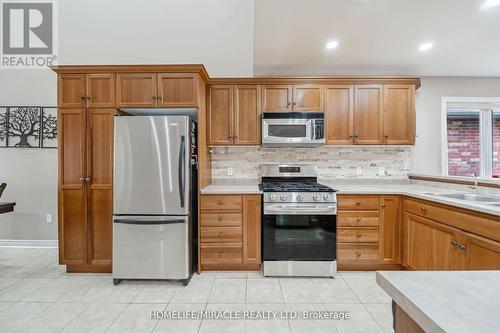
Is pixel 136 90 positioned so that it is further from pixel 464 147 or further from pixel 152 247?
pixel 464 147

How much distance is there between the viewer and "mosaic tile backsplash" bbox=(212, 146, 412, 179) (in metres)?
3.41

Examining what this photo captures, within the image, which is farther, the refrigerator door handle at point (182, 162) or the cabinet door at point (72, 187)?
the cabinet door at point (72, 187)

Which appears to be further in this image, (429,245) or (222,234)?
(222,234)

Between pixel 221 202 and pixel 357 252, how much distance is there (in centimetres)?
165

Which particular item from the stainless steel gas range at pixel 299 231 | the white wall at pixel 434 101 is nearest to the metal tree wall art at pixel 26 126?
the stainless steel gas range at pixel 299 231

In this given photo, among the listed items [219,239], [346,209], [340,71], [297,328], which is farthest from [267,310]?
[340,71]

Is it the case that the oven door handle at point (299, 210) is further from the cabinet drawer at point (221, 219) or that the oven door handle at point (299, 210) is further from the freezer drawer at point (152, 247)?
the freezer drawer at point (152, 247)

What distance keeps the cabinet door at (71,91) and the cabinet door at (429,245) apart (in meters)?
3.75

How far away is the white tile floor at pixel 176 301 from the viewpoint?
1.90 metres

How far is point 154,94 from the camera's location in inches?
104

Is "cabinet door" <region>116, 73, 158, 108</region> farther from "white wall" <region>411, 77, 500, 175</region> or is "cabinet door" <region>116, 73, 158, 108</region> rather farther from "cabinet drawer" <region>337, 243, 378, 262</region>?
"white wall" <region>411, 77, 500, 175</region>

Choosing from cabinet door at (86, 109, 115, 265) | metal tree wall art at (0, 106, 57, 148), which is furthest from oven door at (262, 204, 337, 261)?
metal tree wall art at (0, 106, 57, 148)

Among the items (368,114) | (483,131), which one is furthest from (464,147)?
(368,114)

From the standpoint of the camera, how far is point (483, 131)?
3600 millimetres
